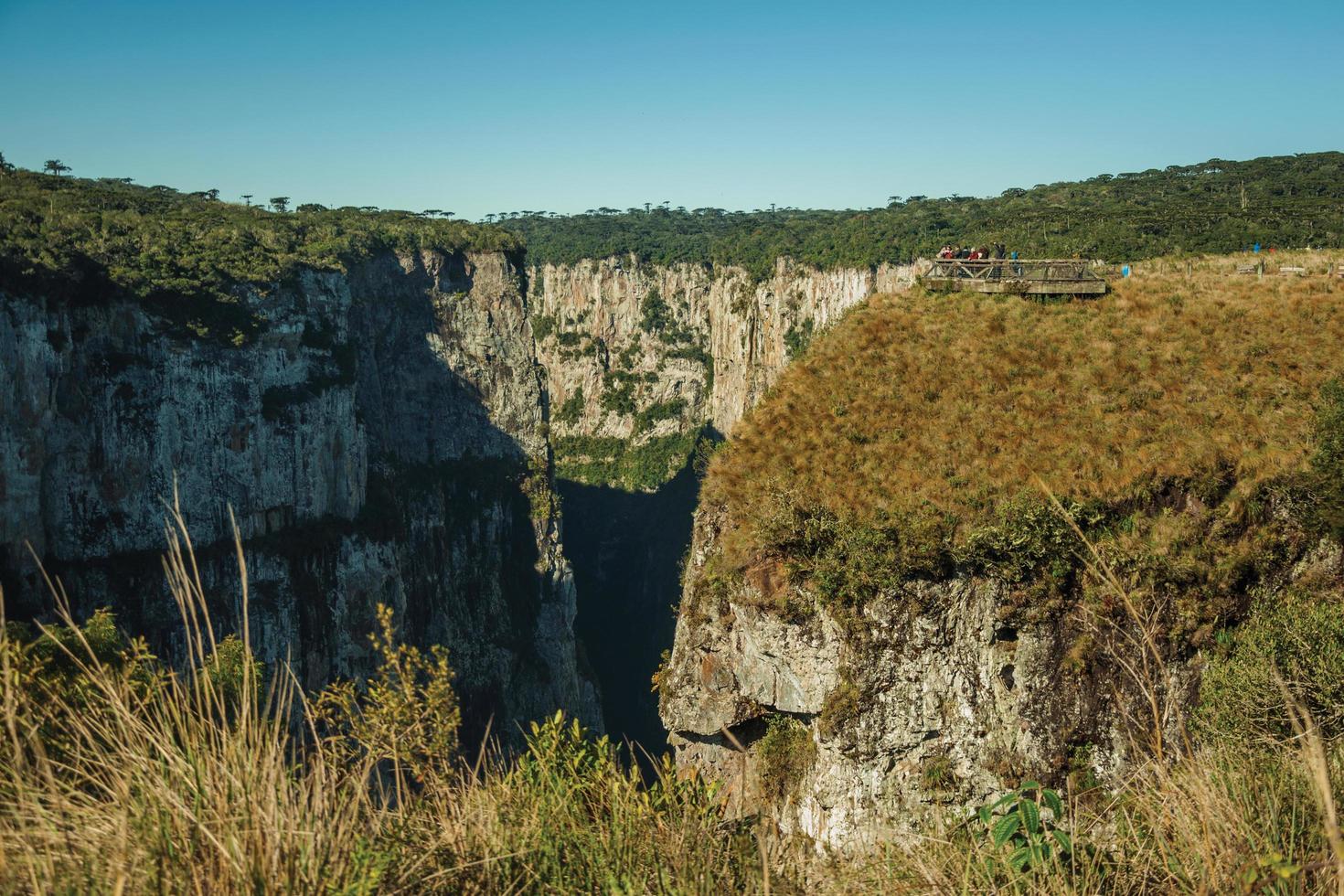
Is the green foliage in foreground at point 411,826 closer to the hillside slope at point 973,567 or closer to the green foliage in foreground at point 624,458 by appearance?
the hillside slope at point 973,567

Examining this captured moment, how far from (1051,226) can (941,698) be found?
54345 millimetres

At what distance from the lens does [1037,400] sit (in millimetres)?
21078

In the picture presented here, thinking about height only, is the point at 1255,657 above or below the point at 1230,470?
below

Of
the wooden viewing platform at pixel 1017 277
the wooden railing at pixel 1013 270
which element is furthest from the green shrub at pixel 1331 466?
the wooden railing at pixel 1013 270

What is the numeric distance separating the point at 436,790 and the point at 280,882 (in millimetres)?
1964

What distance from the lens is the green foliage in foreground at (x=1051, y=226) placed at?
2151 inches

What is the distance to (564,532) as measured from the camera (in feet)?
347

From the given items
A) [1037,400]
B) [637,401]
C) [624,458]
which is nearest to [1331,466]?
[1037,400]

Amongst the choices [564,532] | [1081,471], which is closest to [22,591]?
[1081,471]

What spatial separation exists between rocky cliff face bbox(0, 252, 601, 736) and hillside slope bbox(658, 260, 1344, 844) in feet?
37.1

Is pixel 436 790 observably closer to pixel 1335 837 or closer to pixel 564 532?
pixel 1335 837

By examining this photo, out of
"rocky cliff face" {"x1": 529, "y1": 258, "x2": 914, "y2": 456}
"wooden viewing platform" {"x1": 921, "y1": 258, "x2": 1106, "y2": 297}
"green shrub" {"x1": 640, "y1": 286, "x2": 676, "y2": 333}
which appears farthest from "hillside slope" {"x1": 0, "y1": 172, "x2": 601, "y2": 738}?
"green shrub" {"x1": 640, "y1": 286, "x2": 676, "y2": 333}

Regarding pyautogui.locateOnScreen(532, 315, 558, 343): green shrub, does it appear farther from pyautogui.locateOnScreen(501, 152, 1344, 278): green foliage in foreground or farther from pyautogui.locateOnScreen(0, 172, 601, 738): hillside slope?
pyautogui.locateOnScreen(0, 172, 601, 738): hillside slope

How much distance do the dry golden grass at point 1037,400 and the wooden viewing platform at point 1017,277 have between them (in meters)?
0.67
